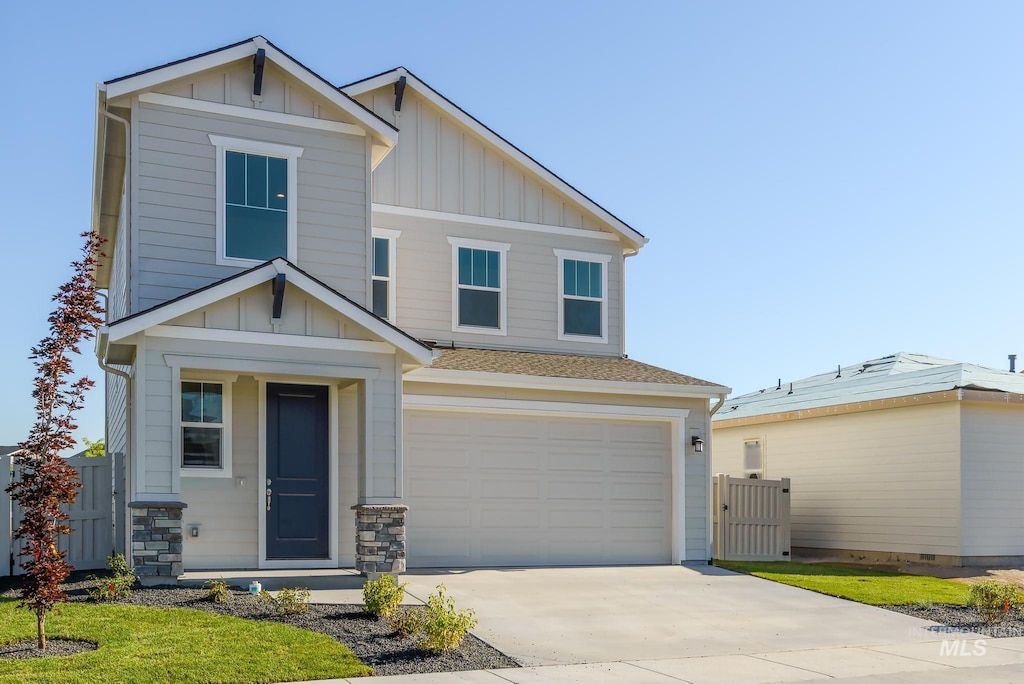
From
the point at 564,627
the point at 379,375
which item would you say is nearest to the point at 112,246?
the point at 379,375

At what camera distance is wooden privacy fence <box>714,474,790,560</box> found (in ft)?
58.1

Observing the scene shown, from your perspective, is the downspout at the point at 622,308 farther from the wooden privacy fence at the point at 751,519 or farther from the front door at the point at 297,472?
the front door at the point at 297,472

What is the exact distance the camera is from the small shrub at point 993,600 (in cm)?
1262

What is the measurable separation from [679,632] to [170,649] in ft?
18.2

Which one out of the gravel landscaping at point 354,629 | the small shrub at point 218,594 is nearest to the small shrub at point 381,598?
the gravel landscaping at point 354,629

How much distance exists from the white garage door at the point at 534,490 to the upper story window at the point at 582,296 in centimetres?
218

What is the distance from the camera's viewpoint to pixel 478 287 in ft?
58.1

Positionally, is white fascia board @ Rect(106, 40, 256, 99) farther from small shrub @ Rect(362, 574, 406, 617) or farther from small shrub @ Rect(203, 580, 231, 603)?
small shrub @ Rect(362, 574, 406, 617)

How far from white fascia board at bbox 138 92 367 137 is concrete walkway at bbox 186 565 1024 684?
244 inches

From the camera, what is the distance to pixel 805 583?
14.9 m

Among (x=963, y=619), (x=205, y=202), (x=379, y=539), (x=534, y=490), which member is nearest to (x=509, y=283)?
(x=534, y=490)

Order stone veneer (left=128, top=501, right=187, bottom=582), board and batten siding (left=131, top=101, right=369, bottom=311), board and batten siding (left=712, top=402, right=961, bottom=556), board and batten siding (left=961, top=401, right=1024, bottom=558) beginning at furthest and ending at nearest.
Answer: board and batten siding (left=712, top=402, right=961, bottom=556) → board and batten siding (left=961, top=401, right=1024, bottom=558) → board and batten siding (left=131, top=101, right=369, bottom=311) → stone veneer (left=128, top=501, right=187, bottom=582)

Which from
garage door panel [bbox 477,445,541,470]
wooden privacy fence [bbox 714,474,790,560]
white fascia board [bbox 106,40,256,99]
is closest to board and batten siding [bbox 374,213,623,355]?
garage door panel [bbox 477,445,541,470]

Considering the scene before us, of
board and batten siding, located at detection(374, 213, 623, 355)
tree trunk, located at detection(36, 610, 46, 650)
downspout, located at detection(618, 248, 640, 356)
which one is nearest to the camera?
tree trunk, located at detection(36, 610, 46, 650)
